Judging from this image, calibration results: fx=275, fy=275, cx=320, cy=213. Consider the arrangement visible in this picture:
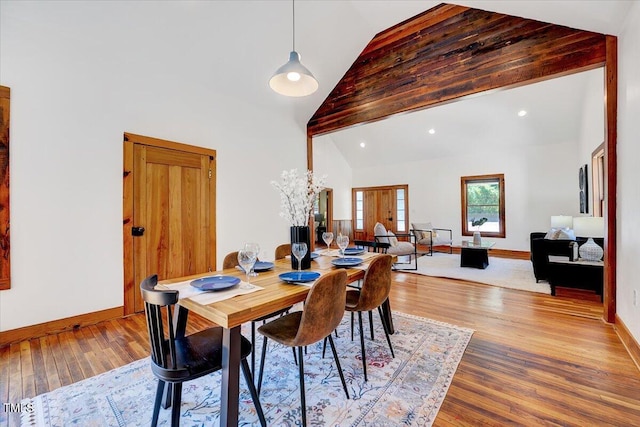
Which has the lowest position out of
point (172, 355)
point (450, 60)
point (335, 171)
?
point (172, 355)

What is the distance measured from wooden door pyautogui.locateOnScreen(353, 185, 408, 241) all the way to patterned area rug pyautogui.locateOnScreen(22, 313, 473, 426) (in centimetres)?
658

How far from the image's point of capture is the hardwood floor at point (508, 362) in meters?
1.53

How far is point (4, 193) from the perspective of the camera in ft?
7.63

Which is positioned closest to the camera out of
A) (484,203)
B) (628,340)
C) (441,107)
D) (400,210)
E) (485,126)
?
(628,340)

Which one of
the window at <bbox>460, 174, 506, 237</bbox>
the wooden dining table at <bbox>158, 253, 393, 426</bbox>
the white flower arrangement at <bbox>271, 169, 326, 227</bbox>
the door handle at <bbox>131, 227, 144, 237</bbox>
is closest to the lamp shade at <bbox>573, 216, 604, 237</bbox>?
the white flower arrangement at <bbox>271, 169, 326, 227</bbox>

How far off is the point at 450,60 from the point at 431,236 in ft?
13.6

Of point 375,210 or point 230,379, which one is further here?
point 375,210

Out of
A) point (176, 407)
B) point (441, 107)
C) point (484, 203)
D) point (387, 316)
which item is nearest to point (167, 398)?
point (176, 407)

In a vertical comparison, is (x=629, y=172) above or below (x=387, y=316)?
above

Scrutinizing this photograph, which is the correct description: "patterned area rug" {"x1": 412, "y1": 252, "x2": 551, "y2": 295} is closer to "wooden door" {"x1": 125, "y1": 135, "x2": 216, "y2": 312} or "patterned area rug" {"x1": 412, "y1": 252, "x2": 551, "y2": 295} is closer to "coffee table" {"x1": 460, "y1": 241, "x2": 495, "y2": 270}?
"coffee table" {"x1": 460, "y1": 241, "x2": 495, "y2": 270}

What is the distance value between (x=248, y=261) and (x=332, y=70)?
3.77 metres

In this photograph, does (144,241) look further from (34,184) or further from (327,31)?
(327,31)

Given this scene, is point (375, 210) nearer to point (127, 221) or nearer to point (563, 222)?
point (563, 222)

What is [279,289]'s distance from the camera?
1.51m
